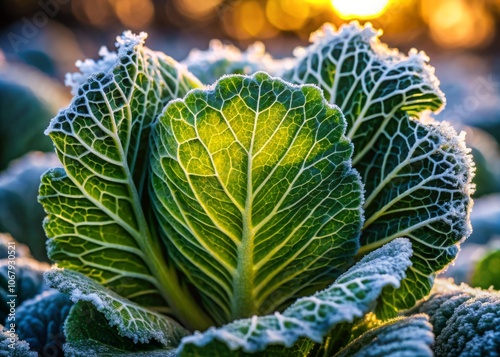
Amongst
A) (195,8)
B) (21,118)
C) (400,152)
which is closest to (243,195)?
(400,152)

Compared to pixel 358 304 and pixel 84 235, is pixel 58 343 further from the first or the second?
pixel 358 304

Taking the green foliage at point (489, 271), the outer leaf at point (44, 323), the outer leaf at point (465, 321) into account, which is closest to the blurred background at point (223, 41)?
the green foliage at point (489, 271)

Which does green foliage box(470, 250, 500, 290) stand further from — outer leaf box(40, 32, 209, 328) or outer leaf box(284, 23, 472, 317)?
outer leaf box(40, 32, 209, 328)

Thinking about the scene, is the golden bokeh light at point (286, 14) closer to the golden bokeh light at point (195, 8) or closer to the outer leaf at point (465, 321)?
the golden bokeh light at point (195, 8)

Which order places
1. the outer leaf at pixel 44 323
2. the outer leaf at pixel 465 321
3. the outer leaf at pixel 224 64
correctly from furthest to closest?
1. the outer leaf at pixel 224 64
2. the outer leaf at pixel 44 323
3. the outer leaf at pixel 465 321

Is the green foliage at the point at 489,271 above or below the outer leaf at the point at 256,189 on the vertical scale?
above

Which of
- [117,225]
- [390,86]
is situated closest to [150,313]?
[117,225]
